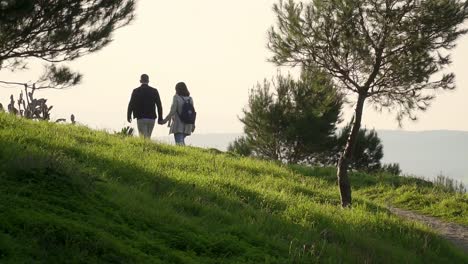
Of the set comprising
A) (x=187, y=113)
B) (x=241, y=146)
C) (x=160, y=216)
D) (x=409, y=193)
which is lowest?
(x=160, y=216)

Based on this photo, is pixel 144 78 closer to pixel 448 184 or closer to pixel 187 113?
pixel 187 113

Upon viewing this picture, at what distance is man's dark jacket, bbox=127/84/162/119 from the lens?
1548 centimetres

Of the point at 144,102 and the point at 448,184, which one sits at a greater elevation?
the point at 144,102

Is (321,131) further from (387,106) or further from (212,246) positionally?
(212,246)

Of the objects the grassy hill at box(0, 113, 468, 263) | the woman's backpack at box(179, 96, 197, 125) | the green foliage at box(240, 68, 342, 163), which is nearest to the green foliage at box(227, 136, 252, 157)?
the green foliage at box(240, 68, 342, 163)

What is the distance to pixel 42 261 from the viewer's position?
4.07 metres

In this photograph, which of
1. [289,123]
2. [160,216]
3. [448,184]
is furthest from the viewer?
[289,123]

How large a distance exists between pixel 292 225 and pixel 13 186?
148 inches

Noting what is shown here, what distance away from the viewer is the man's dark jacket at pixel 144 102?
15484mm

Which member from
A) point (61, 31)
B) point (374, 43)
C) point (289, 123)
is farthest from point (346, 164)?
point (289, 123)

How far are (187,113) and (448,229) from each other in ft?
25.7

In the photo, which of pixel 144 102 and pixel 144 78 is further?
pixel 144 78

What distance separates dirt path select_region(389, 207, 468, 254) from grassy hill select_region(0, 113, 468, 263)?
1294mm

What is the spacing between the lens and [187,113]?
16531mm
